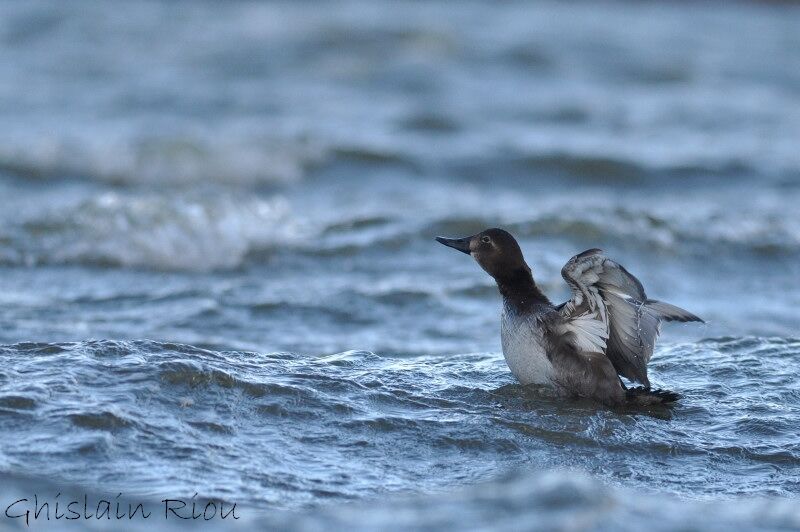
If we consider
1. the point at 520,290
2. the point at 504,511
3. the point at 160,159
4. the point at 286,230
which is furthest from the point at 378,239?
the point at 504,511

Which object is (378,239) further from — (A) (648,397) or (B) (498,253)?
(A) (648,397)

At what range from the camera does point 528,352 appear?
589 centimetres

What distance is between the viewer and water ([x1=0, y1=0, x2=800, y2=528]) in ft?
16.0

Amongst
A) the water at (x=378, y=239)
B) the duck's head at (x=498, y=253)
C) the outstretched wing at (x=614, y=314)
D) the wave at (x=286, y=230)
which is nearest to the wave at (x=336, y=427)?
the water at (x=378, y=239)

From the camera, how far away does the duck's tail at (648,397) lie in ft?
18.9

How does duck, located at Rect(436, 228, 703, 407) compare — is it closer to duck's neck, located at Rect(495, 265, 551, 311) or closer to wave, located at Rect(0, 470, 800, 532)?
duck's neck, located at Rect(495, 265, 551, 311)

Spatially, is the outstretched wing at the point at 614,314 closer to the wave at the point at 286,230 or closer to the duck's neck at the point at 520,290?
the duck's neck at the point at 520,290

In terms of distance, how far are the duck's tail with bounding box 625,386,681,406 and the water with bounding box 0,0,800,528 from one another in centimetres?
11

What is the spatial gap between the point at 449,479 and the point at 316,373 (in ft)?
4.09

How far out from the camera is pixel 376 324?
27.6 ft

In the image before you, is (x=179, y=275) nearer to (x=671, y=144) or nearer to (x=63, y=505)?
(x=63, y=505)

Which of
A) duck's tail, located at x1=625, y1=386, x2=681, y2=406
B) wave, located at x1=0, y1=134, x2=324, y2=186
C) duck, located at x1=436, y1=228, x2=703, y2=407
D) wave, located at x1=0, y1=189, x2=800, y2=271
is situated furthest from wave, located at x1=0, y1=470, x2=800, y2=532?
wave, located at x1=0, y1=134, x2=324, y2=186

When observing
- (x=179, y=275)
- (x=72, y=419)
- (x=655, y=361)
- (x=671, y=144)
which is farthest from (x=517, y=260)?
(x=671, y=144)

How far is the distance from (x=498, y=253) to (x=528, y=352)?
26.2 inches
